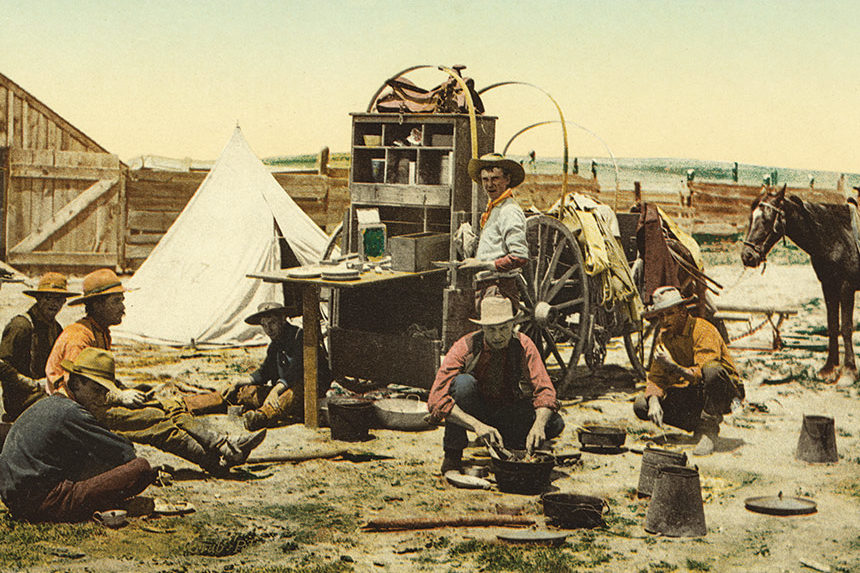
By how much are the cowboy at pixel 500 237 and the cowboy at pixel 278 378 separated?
149 cm

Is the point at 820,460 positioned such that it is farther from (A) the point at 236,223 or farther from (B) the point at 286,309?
(A) the point at 236,223

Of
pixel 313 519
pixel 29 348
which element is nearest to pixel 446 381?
pixel 313 519

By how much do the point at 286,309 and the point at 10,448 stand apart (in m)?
3.15

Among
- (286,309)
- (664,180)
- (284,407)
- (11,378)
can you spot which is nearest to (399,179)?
(286,309)

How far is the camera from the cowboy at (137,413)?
582cm

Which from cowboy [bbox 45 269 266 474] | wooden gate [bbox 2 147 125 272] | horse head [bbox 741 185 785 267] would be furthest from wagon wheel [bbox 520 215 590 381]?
wooden gate [bbox 2 147 125 272]

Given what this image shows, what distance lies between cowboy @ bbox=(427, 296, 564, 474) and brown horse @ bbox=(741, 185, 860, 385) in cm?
447

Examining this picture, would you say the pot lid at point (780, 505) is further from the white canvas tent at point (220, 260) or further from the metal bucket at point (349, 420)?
the white canvas tent at point (220, 260)

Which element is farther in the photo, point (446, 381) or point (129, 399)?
point (446, 381)

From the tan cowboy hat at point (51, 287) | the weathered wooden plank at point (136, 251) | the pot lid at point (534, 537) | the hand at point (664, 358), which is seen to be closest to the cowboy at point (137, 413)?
the tan cowboy hat at point (51, 287)

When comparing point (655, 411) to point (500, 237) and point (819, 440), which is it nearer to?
point (819, 440)

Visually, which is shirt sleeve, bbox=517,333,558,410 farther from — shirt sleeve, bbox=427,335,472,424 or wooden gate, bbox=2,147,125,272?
wooden gate, bbox=2,147,125,272

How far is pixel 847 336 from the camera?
9930mm

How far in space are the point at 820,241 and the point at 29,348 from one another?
7421mm
